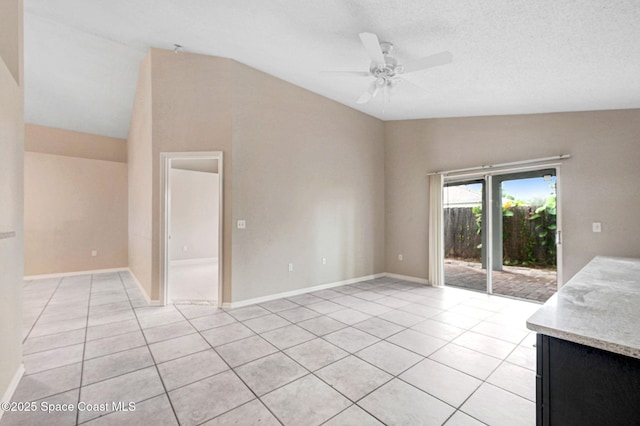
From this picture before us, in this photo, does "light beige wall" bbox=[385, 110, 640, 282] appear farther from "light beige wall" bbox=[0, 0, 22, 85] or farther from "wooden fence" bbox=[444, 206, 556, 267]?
"light beige wall" bbox=[0, 0, 22, 85]

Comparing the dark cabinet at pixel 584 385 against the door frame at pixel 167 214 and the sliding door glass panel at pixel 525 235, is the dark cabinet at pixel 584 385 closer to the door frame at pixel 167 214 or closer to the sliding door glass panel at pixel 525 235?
the door frame at pixel 167 214

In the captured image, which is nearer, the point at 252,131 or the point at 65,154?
the point at 252,131

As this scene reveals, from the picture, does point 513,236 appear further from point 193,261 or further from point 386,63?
point 193,261

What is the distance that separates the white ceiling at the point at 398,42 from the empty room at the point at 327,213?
0.03 m

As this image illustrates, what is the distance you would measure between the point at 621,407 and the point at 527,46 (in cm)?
300

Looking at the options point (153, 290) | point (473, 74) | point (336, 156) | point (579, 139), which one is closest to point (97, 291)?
point (153, 290)

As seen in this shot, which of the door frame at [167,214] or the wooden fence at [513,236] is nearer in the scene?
the door frame at [167,214]

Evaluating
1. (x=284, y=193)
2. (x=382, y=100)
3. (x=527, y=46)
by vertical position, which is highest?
(x=382, y=100)

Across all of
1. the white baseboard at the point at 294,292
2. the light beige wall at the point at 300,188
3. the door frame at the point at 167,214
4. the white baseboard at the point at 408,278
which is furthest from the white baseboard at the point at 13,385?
the white baseboard at the point at 408,278

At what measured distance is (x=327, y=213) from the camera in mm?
5062

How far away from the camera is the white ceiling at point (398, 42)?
7.72ft

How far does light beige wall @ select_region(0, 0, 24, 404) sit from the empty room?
0.03m

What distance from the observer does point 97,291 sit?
15.6 feet

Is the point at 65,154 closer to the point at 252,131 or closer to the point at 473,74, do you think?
the point at 252,131
